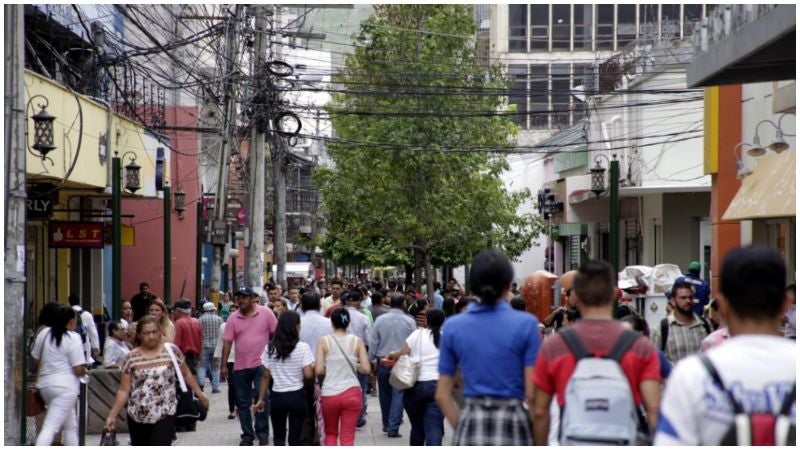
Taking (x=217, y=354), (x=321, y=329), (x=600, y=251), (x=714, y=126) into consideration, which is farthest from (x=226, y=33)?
(x=600, y=251)

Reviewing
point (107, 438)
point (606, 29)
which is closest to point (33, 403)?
point (107, 438)

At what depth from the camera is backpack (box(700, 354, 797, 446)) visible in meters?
4.12

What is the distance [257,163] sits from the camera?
29.0m

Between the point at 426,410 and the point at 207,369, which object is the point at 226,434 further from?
the point at 207,369

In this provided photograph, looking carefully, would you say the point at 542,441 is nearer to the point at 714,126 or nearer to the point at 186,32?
the point at 714,126

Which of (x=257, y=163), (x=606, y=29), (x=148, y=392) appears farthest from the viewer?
(x=606, y=29)

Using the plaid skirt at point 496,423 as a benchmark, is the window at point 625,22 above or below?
above

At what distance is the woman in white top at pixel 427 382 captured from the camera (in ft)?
37.4

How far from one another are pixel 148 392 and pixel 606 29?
55.7 metres

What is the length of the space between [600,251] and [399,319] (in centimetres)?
2927

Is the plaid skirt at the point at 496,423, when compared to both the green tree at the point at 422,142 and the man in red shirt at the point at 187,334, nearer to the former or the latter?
the man in red shirt at the point at 187,334

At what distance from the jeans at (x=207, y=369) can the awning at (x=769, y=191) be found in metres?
7.68

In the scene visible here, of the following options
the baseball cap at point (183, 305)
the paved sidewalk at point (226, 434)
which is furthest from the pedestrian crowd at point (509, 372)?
the baseball cap at point (183, 305)

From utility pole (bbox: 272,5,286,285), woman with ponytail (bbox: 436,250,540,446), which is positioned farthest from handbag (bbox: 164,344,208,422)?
utility pole (bbox: 272,5,286,285)
